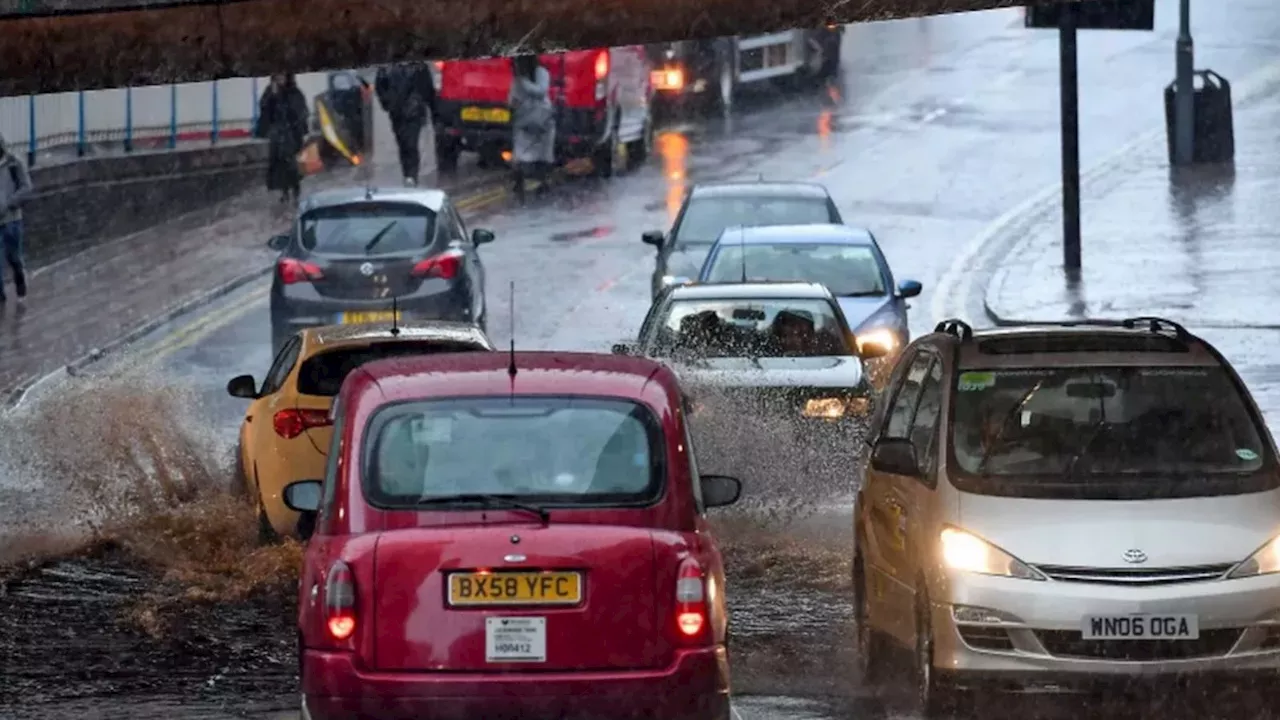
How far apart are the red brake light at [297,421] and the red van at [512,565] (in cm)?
516

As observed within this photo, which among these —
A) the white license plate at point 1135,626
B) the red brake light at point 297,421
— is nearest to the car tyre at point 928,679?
the white license plate at point 1135,626

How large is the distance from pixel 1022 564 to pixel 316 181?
88.1 ft

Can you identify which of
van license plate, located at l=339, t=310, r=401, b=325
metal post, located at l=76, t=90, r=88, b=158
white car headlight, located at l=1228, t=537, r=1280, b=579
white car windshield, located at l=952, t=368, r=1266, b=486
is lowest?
van license plate, located at l=339, t=310, r=401, b=325

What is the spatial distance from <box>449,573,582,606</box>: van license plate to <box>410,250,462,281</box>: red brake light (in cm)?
1344

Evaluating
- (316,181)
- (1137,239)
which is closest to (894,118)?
(316,181)

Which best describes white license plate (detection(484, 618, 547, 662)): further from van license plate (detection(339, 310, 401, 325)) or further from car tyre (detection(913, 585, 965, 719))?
van license plate (detection(339, 310, 401, 325))

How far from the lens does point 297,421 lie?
46.3 ft

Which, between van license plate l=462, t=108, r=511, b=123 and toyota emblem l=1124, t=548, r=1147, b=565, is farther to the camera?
van license plate l=462, t=108, r=511, b=123

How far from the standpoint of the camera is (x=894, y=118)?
4097 cm

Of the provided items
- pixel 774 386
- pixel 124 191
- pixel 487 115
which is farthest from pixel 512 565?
pixel 487 115

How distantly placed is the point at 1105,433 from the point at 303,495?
10.4 ft

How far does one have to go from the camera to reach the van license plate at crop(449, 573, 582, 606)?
8492 millimetres

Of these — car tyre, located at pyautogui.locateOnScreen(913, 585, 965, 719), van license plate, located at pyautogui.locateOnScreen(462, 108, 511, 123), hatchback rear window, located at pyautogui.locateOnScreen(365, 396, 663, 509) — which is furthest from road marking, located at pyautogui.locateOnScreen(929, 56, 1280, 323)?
hatchback rear window, located at pyautogui.locateOnScreen(365, 396, 663, 509)

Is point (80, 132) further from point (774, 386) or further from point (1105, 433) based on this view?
point (1105, 433)
